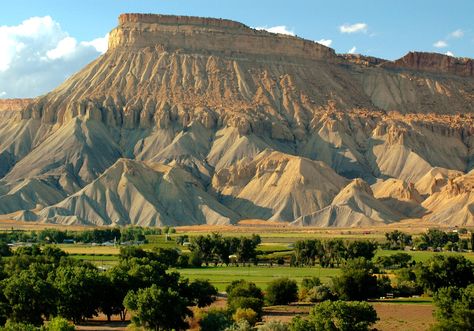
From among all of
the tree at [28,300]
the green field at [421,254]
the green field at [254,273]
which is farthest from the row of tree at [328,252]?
the tree at [28,300]

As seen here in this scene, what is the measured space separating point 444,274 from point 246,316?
2527 centimetres

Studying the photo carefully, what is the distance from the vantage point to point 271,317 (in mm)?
69812

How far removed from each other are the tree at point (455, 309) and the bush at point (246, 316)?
35.5 feet

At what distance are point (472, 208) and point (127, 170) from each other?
6144cm

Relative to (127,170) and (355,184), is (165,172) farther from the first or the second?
(355,184)

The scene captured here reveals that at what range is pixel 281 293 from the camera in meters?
77.6

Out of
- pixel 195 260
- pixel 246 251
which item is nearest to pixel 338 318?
pixel 195 260

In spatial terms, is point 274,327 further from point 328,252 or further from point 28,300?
point 328,252

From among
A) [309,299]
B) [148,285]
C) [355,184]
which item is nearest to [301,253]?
[309,299]

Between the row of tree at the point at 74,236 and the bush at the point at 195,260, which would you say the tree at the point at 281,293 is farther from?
the row of tree at the point at 74,236

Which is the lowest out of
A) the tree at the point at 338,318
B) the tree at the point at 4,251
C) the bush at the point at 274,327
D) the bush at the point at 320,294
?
the bush at the point at 320,294

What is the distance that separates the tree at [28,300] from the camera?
64.6m

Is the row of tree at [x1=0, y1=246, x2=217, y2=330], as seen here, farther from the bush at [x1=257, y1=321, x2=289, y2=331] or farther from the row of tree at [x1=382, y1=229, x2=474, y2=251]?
the row of tree at [x1=382, y1=229, x2=474, y2=251]

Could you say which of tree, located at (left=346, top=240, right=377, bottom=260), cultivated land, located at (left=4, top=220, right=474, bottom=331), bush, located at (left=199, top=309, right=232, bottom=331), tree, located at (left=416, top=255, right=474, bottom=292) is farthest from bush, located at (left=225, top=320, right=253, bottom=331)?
tree, located at (left=346, top=240, right=377, bottom=260)
